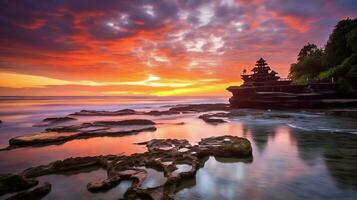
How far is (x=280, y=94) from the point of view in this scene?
40688 mm

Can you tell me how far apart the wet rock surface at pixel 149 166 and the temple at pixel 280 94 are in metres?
30.2

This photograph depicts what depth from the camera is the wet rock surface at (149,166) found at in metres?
6.74

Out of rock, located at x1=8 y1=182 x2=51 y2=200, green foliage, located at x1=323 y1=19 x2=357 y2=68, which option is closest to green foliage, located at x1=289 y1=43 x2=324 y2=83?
green foliage, located at x1=323 y1=19 x2=357 y2=68

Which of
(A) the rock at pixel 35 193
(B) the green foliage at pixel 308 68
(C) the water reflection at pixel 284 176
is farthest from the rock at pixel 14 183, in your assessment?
(B) the green foliage at pixel 308 68

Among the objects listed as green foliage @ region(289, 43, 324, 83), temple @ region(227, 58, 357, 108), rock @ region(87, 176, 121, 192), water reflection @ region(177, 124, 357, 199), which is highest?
green foliage @ region(289, 43, 324, 83)

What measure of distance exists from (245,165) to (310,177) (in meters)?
2.30

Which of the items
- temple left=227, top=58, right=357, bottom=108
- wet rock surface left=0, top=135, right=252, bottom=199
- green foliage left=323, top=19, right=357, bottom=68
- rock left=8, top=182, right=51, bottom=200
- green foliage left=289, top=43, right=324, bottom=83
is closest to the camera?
rock left=8, top=182, right=51, bottom=200

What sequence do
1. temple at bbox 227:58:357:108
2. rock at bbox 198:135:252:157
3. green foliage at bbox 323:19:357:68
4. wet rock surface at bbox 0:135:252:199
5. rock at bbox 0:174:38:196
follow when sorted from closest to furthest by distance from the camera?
wet rock surface at bbox 0:135:252:199 < rock at bbox 0:174:38:196 < rock at bbox 198:135:252:157 < temple at bbox 227:58:357:108 < green foliage at bbox 323:19:357:68

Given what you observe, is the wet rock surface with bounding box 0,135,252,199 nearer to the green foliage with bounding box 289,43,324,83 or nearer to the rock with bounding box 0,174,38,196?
the rock with bounding box 0,174,38,196

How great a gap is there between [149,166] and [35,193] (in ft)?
12.4

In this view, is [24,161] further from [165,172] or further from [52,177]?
[165,172]

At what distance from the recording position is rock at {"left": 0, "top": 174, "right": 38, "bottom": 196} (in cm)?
691

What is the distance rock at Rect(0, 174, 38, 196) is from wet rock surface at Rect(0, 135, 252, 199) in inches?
3.2

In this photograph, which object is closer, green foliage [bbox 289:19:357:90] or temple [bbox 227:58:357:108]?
temple [bbox 227:58:357:108]
